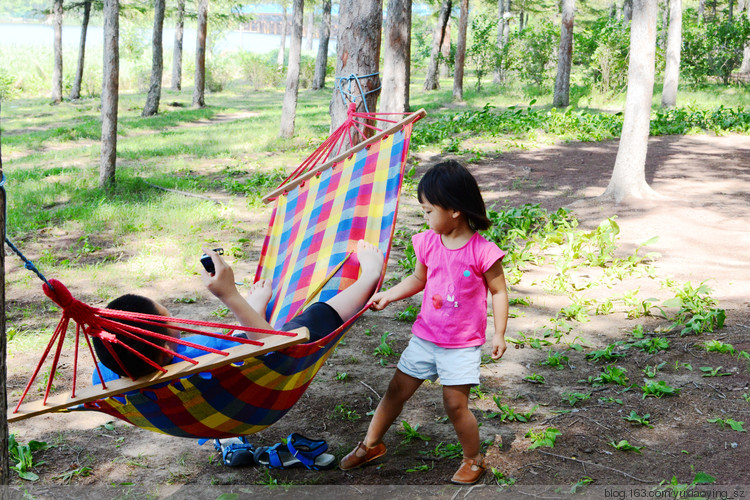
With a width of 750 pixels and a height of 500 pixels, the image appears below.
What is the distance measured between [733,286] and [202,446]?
125 inches

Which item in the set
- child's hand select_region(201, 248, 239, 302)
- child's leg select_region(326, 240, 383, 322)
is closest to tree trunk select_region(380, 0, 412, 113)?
child's leg select_region(326, 240, 383, 322)

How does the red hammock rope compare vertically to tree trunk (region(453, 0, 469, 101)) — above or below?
below

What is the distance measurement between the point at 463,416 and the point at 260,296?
1.22m

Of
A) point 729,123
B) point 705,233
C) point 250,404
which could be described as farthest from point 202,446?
point 729,123

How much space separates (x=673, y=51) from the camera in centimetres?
1224

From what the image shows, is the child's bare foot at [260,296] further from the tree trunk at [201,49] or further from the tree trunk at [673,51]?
the tree trunk at [201,49]

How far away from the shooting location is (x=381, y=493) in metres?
2.32

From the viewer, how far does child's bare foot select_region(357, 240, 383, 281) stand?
2.74m

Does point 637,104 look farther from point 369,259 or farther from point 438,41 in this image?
point 438,41

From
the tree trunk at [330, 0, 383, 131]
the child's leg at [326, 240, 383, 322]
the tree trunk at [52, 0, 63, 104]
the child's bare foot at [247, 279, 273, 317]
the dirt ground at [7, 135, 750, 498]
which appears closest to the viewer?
the dirt ground at [7, 135, 750, 498]

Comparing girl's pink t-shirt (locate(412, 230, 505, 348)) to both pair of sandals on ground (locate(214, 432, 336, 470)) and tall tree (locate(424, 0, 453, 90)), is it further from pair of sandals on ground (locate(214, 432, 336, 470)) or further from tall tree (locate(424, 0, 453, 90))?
tall tree (locate(424, 0, 453, 90))

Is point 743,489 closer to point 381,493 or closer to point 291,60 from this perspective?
point 381,493

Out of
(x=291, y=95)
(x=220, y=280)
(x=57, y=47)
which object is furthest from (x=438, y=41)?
(x=220, y=280)

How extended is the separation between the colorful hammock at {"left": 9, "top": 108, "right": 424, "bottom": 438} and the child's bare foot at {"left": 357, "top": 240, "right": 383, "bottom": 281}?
0.17ft
